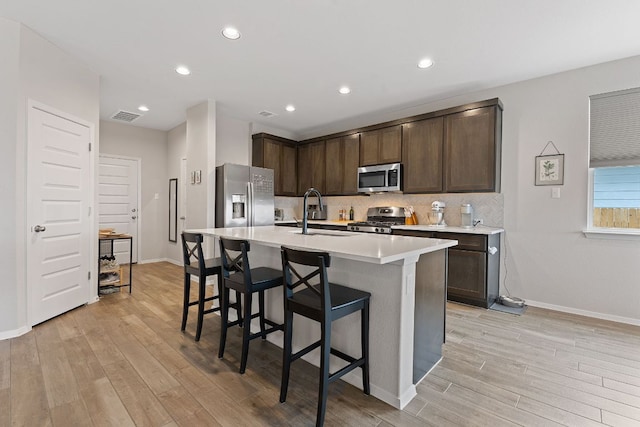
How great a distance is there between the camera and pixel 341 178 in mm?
5402

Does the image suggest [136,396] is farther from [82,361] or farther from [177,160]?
[177,160]

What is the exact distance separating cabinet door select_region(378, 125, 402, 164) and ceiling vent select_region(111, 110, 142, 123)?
13.9ft

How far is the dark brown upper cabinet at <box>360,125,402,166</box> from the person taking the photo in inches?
181

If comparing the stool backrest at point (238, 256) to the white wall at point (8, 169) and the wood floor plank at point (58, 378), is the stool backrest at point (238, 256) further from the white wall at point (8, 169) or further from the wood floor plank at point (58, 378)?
the white wall at point (8, 169)

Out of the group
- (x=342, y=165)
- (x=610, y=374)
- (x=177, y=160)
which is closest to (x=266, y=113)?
(x=342, y=165)

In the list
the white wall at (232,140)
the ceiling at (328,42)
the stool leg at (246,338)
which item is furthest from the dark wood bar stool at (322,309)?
the white wall at (232,140)

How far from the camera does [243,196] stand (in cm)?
470

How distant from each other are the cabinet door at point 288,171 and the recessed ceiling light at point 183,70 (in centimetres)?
245

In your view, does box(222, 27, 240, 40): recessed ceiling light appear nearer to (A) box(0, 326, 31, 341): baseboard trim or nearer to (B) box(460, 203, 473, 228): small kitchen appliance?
(A) box(0, 326, 31, 341): baseboard trim

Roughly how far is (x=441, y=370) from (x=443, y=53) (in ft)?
9.67

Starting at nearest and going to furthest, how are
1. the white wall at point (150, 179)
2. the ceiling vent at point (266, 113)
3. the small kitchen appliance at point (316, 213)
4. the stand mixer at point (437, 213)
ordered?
the stand mixer at point (437, 213) < the ceiling vent at point (266, 113) < the white wall at point (150, 179) < the small kitchen appliance at point (316, 213)

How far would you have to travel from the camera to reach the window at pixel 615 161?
10.3ft

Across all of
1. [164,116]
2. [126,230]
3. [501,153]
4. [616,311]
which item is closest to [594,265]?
[616,311]

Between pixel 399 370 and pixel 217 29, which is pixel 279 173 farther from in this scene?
pixel 399 370
